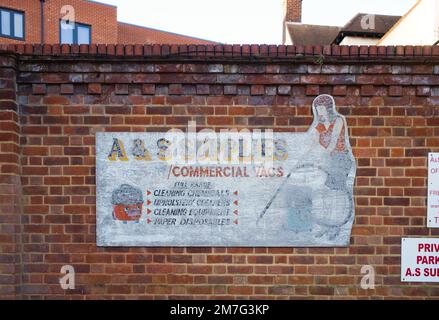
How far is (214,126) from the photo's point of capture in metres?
3.78

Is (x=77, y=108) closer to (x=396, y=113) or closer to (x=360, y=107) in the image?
(x=360, y=107)

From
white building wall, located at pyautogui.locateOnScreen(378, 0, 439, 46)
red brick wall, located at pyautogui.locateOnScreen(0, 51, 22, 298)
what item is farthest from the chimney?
red brick wall, located at pyautogui.locateOnScreen(0, 51, 22, 298)

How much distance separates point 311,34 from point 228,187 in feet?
59.9

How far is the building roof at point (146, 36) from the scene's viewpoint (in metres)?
25.3

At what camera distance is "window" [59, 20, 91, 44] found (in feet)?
72.0

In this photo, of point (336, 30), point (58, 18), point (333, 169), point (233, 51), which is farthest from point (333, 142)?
point (58, 18)

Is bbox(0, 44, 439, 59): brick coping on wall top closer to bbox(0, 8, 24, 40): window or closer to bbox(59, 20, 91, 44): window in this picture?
bbox(0, 8, 24, 40): window

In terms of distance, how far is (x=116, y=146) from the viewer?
149 inches

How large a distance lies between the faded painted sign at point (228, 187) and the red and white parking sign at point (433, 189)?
76 cm

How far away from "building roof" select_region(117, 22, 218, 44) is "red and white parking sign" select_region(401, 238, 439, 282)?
23.3 meters

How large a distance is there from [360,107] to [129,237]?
265 cm

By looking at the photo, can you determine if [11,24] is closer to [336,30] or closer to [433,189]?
[336,30]

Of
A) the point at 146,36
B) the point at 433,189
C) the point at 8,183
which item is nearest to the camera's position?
the point at 8,183
